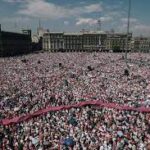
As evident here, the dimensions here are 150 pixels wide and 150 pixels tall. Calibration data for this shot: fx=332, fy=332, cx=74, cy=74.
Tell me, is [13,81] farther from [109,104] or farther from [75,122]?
[75,122]

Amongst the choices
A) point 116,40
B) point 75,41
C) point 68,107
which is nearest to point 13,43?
point 75,41

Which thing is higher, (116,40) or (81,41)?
(116,40)

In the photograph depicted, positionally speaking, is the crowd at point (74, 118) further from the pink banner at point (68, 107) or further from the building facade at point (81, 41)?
the building facade at point (81, 41)

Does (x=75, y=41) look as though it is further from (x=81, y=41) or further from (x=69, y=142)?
(x=69, y=142)

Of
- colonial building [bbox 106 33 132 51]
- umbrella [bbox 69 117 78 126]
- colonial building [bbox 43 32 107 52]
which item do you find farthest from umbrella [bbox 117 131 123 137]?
colonial building [bbox 106 33 132 51]

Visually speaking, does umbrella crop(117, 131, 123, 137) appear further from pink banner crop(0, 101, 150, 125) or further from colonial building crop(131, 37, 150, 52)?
colonial building crop(131, 37, 150, 52)

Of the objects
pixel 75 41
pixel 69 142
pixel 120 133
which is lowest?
pixel 75 41

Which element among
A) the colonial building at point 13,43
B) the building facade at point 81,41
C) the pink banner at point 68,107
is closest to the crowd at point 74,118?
the pink banner at point 68,107

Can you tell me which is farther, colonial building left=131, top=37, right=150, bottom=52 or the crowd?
colonial building left=131, top=37, right=150, bottom=52
